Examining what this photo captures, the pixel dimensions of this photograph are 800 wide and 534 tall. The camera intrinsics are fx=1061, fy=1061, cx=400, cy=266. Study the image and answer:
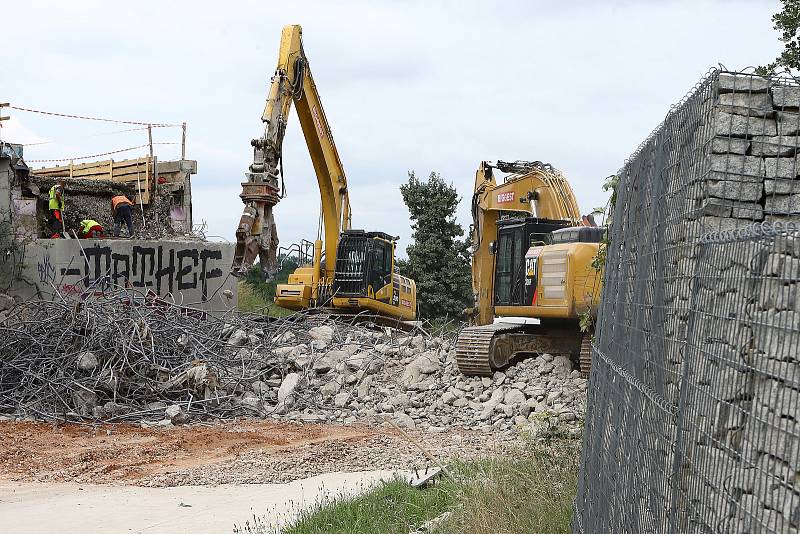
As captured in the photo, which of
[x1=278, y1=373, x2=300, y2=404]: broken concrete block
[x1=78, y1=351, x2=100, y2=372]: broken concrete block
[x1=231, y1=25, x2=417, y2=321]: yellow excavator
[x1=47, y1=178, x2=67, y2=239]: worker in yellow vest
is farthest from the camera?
[x1=47, y1=178, x2=67, y2=239]: worker in yellow vest

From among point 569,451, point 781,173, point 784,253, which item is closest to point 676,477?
point 784,253

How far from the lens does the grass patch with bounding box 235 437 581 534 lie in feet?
23.6

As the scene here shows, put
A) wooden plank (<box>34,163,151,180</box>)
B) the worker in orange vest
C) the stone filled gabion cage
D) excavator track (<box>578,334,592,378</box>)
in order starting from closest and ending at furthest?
the stone filled gabion cage
excavator track (<box>578,334,592,378</box>)
the worker in orange vest
wooden plank (<box>34,163,151,180</box>)

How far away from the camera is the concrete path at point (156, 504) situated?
9.02m

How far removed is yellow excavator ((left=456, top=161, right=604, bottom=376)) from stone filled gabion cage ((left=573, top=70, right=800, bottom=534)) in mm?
7807

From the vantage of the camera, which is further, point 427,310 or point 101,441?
point 427,310

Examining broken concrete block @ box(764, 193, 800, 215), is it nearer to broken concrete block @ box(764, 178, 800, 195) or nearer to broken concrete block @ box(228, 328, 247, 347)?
broken concrete block @ box(764, 178, 800, 195)

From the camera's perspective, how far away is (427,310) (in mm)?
42281

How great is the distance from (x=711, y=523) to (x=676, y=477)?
37cm

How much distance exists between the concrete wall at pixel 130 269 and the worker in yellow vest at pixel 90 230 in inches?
34.3

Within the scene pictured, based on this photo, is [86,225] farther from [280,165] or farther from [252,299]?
[252,299]

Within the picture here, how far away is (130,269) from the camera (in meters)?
25.1

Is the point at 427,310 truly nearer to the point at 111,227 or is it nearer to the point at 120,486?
the point at 111,227

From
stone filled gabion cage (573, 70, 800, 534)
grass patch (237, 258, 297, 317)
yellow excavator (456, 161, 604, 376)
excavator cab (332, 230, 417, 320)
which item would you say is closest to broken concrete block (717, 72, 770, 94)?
stone filled gabion cage (573, 70, 800, 534)
